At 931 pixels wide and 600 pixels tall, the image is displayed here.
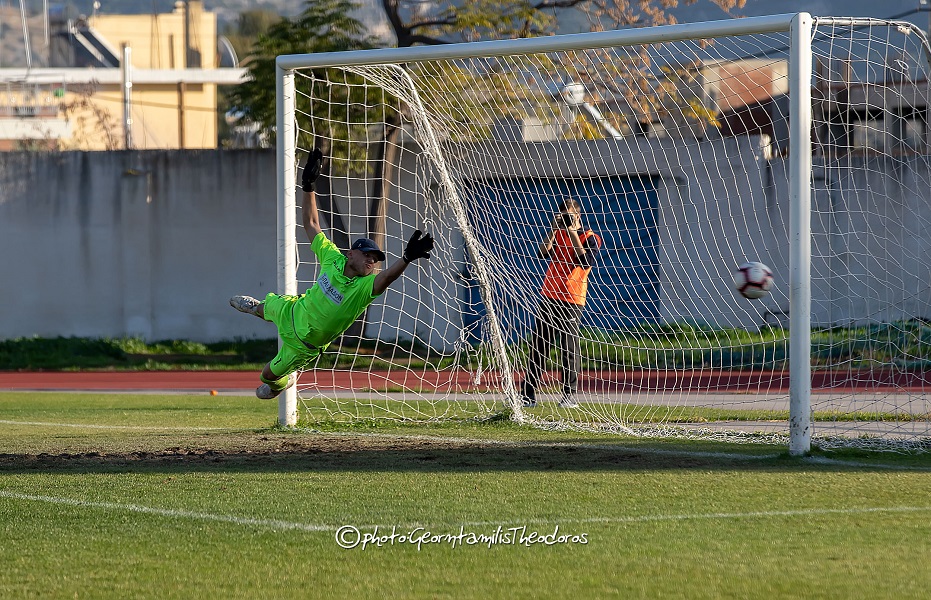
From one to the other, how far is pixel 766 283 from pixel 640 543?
11.9ft

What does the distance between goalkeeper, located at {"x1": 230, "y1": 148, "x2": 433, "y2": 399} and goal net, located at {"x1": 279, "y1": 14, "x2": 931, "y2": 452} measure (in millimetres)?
782

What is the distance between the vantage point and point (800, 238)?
7.45 m

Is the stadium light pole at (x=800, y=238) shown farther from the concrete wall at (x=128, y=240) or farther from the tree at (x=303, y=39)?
the concrete wall at (x=128, y=240)

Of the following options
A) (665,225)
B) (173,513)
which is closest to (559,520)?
(173,513)

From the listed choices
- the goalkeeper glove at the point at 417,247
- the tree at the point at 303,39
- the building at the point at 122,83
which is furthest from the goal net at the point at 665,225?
the building at the point at 122,83

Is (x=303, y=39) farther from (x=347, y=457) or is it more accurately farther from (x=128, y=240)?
(x=347, y=457)

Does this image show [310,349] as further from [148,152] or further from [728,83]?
[148,152]

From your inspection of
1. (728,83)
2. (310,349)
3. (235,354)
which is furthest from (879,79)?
(235,354)

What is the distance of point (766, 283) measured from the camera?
802 cm

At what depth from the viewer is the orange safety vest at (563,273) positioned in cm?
1087

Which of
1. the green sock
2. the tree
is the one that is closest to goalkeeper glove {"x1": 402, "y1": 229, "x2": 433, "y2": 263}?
the green sock

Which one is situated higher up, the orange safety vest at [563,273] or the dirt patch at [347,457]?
the orange safety vest at [563,273]

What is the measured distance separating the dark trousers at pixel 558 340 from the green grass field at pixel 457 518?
204 cm

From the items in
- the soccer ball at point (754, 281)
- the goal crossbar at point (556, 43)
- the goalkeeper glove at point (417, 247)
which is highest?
the goal crossbar at point (556, 43)
